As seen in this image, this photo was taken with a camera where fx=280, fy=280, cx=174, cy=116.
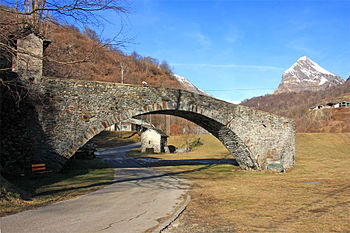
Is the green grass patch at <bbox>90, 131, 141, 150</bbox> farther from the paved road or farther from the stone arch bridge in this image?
the paved road

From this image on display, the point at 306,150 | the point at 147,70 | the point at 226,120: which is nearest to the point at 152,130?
the point at 306,150

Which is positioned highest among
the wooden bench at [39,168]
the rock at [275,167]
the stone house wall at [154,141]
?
the stone house wall at [154,141]

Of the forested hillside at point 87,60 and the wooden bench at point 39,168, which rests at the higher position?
the forested hillside at point 87,60

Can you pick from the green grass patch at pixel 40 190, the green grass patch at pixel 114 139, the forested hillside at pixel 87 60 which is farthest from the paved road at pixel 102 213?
the green grass patch at pixel 114 139

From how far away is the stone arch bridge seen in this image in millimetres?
→ 12102

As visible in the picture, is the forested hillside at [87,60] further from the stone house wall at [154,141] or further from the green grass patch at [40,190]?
the stone house wall at [154,141]

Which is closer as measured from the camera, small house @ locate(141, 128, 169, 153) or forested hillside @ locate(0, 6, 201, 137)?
forested hillside @ locate(0, 6, 201, 137)

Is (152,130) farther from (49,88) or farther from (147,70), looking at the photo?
(147,70)

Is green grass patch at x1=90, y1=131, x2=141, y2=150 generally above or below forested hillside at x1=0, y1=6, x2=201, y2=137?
below

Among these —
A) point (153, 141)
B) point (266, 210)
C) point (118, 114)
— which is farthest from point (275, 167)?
point (153, 141)

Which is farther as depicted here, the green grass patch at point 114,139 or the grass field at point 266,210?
the green grass patch at point 114,139

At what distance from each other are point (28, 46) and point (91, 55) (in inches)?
223

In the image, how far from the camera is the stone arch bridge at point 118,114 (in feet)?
39.7

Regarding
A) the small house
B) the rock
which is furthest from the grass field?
the small house
